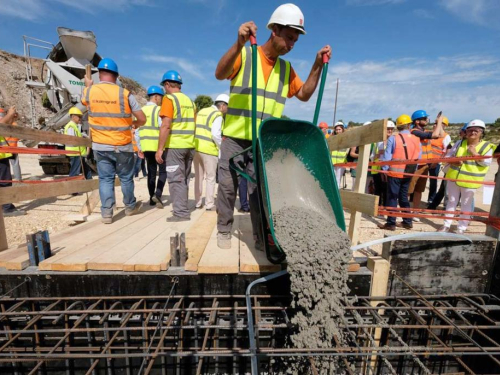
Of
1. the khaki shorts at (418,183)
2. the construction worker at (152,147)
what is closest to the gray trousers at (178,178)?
the construction worker at (152,147)

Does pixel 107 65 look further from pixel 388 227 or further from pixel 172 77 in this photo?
pixel 388 227

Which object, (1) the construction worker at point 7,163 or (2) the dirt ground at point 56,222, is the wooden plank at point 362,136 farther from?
(1) the construction worker at point 7,163

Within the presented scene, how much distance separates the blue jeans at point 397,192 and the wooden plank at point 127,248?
383cm

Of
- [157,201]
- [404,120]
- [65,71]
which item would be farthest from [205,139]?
[65,71]

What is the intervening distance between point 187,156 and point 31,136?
1.74 metres

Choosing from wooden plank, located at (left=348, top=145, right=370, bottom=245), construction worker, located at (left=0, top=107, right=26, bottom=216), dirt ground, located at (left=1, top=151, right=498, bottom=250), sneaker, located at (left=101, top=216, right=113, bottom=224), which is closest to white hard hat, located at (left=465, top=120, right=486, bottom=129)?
dirt ground, located at (left=1, top=151, right=498, bottom=250)

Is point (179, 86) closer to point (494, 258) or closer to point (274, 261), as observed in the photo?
point (274, 261)

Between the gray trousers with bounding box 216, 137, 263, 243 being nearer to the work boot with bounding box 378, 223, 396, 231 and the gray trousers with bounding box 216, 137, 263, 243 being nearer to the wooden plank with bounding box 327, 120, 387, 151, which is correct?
the wooden plank with bounding box 327, 120, 387, 151

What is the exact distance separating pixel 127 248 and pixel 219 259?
0.90 m

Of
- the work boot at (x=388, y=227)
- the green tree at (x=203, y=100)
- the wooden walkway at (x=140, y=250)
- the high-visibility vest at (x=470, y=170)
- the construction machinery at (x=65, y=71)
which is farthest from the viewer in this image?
the green tree at (x=203, y=100)

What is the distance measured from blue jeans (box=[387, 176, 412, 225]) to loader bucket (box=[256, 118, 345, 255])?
3026 millimetres

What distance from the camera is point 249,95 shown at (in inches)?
89.4

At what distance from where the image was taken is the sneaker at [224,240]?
2520mm

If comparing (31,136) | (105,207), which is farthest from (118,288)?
(31,136)
